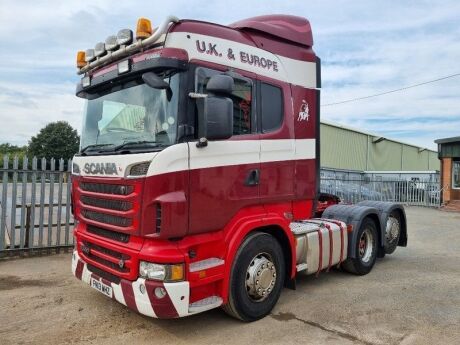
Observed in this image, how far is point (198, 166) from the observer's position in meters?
4.12

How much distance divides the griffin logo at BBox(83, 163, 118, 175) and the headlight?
3.32ft

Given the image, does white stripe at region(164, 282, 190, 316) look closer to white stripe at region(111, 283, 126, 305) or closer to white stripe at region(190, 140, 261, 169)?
white stripe at region(111, 283, 126, 305)

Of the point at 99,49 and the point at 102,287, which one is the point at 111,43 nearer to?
the point at 99,49

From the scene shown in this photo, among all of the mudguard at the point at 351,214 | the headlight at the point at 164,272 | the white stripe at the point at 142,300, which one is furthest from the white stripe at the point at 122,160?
the mudguard at the point at 351,214

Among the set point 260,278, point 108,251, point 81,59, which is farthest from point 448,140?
point 108,251

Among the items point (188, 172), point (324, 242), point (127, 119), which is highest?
point (127, 119)

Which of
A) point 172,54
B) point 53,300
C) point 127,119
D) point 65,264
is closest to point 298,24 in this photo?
point 172,54

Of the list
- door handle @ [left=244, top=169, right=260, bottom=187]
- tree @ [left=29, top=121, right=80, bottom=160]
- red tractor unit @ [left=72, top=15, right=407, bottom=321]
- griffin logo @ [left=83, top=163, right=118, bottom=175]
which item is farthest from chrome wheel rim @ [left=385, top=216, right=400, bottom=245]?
tree @ [left=29, top=121, right=80, bottom=160]

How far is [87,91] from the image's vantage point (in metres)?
5.09

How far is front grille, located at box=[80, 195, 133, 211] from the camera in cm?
410

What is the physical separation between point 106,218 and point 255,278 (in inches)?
69.3

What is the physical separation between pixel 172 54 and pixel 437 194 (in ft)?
72.4

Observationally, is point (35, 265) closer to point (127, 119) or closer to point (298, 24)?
point (127, 119)

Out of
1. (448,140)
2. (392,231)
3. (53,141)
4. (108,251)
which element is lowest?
(392,231)
